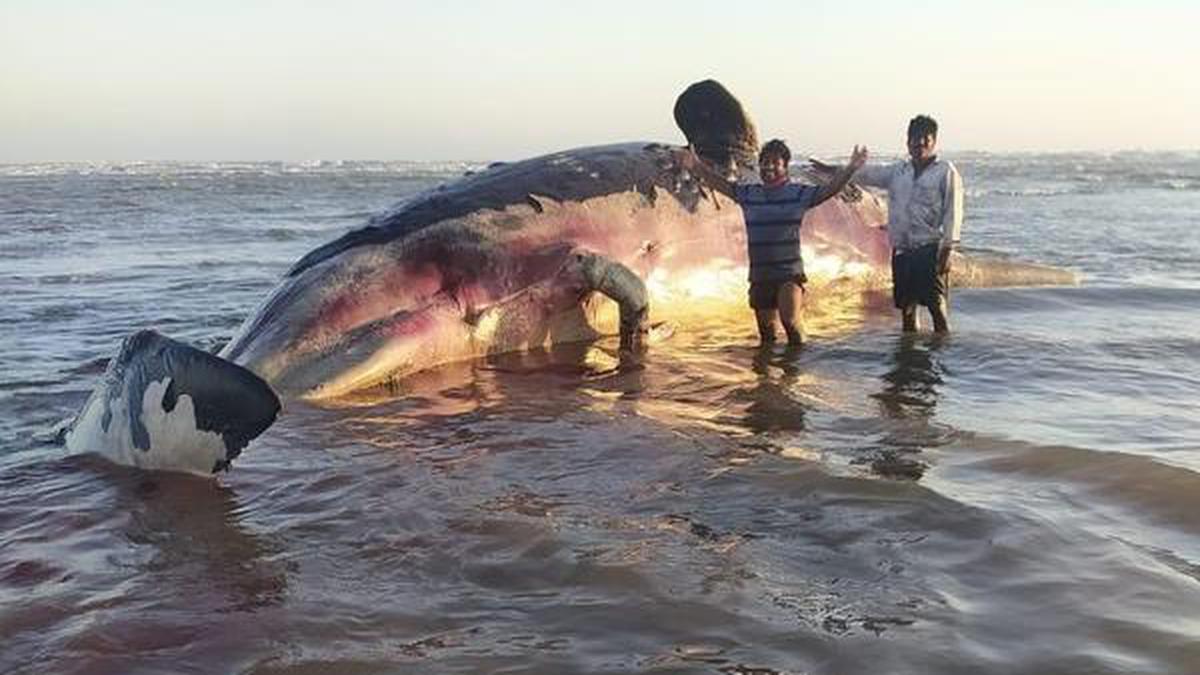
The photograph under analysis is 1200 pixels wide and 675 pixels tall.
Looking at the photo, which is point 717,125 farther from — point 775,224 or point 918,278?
point 918,278

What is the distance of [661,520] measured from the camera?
4848 mm

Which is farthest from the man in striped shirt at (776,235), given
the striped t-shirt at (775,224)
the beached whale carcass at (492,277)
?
the beached whale carcass at (492,277)

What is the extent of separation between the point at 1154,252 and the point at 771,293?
9341mm

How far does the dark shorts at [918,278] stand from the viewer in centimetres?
941

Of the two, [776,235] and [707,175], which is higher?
[707,175]

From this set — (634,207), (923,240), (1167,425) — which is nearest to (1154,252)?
(923,240)

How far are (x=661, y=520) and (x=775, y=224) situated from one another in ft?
15.4

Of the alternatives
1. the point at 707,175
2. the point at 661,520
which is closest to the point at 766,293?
the point at 707,175

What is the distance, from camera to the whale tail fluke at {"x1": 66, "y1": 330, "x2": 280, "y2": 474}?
5312 millimetres

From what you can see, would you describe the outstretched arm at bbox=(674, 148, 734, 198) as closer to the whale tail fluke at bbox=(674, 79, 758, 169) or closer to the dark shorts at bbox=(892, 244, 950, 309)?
the whale tail fluke at bbox=(674, 79, 758, 169)

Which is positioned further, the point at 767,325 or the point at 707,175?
the point at 707,175

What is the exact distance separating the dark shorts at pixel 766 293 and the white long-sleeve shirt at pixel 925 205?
0.98m

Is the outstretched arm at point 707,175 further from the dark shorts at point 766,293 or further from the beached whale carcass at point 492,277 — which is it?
the dark shorts at point 766,293

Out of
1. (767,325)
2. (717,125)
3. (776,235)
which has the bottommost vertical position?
(767,325)
